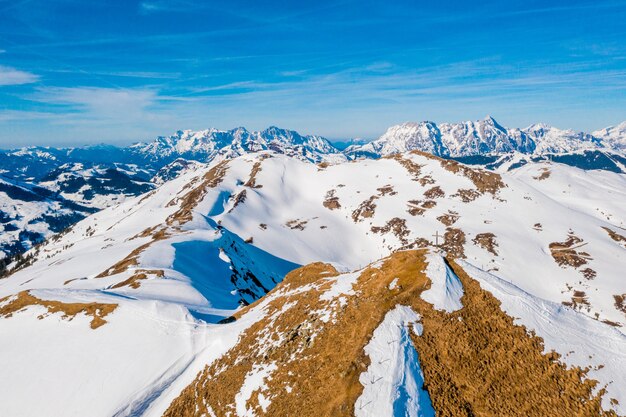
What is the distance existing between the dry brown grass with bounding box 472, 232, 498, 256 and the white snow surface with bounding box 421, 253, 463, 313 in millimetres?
132083

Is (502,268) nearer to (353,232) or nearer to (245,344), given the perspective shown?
(353,232)

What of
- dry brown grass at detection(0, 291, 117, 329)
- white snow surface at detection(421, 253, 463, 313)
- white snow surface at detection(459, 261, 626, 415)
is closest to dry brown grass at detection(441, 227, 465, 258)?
white snow surface at detection(421, 253, 463, 313)

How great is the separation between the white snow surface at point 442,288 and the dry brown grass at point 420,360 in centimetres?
48

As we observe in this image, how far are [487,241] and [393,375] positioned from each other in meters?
148

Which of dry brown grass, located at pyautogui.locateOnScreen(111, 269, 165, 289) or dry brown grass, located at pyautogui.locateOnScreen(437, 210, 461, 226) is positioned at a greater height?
dry brown grass, located at pyautogui.locateOnScreen(111, 269, 165, 289)

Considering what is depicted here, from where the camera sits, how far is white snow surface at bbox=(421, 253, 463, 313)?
23.8 meters

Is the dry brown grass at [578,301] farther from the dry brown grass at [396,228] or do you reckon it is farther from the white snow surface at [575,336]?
the white snow surface at [575,336]

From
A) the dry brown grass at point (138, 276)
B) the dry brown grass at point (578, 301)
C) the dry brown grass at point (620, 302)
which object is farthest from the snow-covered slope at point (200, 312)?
the dry brown grass at point (578, 301)

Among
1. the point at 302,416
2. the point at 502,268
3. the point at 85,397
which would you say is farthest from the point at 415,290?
the point at 502,268

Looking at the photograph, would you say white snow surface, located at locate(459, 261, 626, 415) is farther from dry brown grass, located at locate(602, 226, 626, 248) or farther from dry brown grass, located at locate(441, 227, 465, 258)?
dry brown grass, located at locate(602, 226, 626, 248)

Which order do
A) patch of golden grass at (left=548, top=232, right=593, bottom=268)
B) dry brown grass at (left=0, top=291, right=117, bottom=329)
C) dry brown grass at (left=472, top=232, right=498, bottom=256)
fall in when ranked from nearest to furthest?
dry brown grass at (left=0, top=291, right=117, bottom=329) < patch of golden grass at (left=548, top=232, right=593, bottom=268) < dry brown grass at (left=472, top=232, right=498, bottom=256)

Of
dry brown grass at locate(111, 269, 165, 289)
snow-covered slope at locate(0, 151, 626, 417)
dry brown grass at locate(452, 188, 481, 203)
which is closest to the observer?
snow-covered slope at locate(0, 151, 626, 417)

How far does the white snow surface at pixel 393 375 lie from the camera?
1723cm

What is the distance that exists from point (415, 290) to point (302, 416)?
1209cm
